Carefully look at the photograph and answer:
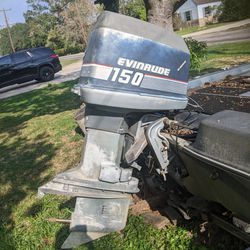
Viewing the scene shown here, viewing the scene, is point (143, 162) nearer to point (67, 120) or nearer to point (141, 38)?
point (141, 38)

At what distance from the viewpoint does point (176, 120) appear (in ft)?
9.31

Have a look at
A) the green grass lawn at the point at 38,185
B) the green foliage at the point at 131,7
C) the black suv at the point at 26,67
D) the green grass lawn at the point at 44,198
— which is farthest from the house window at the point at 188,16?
the green grass lawn at the point at 44,198

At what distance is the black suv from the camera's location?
16547 mm

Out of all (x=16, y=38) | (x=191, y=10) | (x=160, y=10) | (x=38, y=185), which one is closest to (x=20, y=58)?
(x=160, y=10)

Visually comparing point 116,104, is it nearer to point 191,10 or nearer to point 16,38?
point 191,10

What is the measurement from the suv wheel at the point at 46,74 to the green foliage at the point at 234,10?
20885 mm

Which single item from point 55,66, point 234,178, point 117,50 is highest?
point 117,50

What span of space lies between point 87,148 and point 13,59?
15.3 metres

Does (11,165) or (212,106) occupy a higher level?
(212,106)

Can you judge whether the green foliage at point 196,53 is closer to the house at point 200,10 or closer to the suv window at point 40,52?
the suv window at point 40,52

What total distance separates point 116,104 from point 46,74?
14912 mm

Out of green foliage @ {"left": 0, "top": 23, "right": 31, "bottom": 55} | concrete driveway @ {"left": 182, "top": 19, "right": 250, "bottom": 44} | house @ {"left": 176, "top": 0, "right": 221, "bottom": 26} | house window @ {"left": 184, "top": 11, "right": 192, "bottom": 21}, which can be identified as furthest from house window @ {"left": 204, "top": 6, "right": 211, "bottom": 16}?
green foliage @ {"left": 0, "top": 23, "right": 31, "bottom": 55}

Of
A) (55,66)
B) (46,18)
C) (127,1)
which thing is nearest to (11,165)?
(55,66)

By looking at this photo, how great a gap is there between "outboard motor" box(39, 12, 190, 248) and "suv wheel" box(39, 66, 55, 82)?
572 inches
